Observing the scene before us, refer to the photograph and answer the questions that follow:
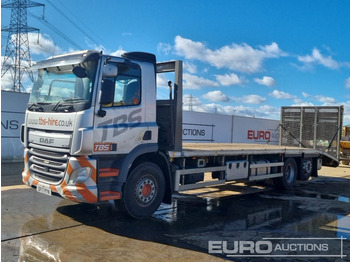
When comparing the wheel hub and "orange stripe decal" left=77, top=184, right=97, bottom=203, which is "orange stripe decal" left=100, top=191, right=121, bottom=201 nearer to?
"orange stripe decal" left=77, top=184, right=97, bottom=203

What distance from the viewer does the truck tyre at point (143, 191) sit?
5.73 meters

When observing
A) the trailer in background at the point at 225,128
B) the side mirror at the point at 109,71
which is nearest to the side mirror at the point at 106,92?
the side mirror at the point at 109,71

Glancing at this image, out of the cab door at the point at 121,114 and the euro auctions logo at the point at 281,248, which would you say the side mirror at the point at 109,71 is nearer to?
the cab door at the point at 121,114

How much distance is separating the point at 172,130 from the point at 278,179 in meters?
5.13

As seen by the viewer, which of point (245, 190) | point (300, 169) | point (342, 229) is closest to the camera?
point (342, 229)

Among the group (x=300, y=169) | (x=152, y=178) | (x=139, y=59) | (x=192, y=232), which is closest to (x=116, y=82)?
(x=139, y=59)

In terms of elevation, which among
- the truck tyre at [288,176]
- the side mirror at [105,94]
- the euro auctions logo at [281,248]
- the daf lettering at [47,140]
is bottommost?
the euro auctions logo at [281,248]

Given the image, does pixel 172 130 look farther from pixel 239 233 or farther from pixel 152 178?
pixel 239 233

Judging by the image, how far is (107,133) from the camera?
540cm

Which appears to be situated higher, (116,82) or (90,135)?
(116,82)

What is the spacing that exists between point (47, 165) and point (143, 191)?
1.76 meters

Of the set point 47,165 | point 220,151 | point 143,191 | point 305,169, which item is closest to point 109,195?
point 143,191

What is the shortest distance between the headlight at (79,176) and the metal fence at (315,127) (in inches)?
393

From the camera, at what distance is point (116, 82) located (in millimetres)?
5617
